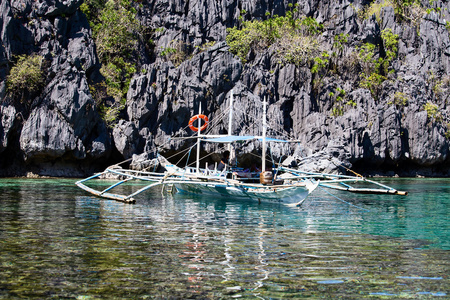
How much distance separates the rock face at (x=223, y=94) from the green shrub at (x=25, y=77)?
83cm

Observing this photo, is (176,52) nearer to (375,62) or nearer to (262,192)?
(375,62)

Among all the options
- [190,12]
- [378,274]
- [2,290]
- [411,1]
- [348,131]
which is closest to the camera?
[2,290]

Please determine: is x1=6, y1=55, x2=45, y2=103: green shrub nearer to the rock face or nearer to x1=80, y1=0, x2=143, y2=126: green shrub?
the rock face

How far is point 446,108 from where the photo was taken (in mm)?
65688

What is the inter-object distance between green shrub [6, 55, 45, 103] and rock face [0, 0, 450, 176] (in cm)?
83

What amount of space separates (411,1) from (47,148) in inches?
2431

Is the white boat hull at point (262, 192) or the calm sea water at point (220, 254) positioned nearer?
the calm sea water at point (220, 254)

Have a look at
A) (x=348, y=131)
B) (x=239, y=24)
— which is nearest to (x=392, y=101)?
(x=348, y=131)

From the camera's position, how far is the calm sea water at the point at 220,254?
7.63 meters

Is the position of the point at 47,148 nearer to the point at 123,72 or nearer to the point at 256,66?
the point at 123,72

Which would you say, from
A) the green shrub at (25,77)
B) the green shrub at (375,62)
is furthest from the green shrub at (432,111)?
the green shrub at (25,77)

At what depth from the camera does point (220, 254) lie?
10383 millimetres

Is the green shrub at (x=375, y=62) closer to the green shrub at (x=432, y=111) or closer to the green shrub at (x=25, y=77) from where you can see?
the green shrub at (x=432, y=111)

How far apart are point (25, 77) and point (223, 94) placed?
23188mm
